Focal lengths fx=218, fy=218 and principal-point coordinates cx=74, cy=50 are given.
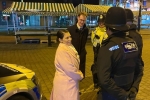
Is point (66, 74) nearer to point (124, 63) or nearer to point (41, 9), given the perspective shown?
point (124, 63)

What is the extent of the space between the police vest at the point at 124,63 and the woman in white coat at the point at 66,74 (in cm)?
100

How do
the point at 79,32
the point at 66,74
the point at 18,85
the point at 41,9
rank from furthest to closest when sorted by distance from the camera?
the point at 41,9
the point at 79,32
the point at 18,85
the point at 66,74

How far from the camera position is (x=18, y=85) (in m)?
3.52

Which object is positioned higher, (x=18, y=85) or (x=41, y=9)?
(x=41, y=9)

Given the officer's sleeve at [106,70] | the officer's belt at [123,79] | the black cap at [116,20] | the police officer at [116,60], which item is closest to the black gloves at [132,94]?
the police officer at [116,60]

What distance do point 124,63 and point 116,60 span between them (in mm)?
121

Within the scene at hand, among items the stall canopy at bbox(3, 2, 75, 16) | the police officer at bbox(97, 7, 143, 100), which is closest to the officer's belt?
the police officer at bbox(97, 7, 143, 100)

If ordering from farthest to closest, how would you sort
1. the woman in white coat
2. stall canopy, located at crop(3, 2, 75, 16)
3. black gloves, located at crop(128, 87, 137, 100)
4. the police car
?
stall canopy, located at crop(3, 2, 75, 16) < the police car < the woman in white coat < black gloves, located at crop(128, 87, 137, 100)

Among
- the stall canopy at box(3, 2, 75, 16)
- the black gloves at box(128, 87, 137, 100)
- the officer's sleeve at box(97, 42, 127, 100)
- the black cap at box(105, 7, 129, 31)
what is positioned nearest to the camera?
the officer's sleeve at box(97, 42, 127, 100)

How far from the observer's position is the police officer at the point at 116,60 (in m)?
2.21

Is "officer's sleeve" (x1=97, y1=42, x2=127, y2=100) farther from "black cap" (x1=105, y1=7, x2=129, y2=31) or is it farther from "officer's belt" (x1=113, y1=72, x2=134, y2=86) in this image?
"black cap" (x1=105, y1=7, x2=129, y2=31)

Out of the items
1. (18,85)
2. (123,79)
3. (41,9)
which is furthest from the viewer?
(41,9)

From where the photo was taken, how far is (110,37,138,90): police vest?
2.24 m

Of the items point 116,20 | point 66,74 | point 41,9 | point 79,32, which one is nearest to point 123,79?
point 116,20
